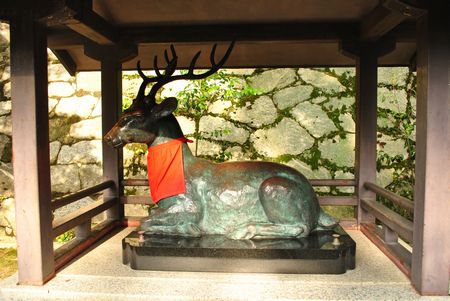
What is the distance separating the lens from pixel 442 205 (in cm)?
228

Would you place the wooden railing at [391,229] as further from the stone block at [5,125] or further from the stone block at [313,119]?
the stone block at [5,125]

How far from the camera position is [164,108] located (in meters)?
2.98

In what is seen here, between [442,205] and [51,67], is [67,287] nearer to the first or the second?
[442,205]

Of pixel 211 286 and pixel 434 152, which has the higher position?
pixel 434 152

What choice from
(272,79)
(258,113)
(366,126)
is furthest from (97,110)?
(366,126)

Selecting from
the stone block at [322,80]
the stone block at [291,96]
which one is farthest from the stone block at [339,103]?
the stone block at [291,96]

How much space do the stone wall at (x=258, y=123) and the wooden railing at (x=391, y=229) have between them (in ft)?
6.64

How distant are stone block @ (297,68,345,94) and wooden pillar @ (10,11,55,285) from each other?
4.06 metres

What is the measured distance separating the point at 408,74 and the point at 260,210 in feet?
13.2

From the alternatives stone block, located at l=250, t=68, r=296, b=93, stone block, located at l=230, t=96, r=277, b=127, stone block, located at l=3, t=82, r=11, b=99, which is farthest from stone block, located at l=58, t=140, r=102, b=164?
stone block, located at l=250, t=68, r=296, b=93

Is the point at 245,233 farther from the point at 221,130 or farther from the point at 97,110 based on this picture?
the point at 97,110

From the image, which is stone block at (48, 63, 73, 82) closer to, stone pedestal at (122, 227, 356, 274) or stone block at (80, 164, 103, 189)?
stone block at (80, 164, 103, 189)

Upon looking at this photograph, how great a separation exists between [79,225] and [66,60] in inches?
68.4

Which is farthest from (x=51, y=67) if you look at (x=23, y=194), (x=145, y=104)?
(x=23, y=194)
